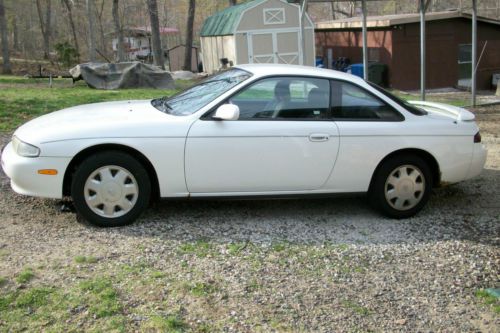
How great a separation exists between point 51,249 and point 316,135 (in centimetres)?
248

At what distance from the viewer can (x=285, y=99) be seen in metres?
5.41

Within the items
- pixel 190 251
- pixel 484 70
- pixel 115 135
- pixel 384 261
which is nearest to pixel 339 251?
pixel 384 261

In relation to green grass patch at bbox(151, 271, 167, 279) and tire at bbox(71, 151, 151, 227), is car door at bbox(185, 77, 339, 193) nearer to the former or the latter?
tire at bbox(71, 151, 151, 227)

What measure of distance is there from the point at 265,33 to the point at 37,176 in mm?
25535

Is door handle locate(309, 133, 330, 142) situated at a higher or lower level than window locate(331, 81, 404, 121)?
lower

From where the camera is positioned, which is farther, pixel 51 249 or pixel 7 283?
pixel 51 249

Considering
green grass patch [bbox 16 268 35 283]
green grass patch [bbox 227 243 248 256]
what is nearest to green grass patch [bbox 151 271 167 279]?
green grass patch [bbox 227 243 248 256]

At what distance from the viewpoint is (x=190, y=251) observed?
15.1 feet

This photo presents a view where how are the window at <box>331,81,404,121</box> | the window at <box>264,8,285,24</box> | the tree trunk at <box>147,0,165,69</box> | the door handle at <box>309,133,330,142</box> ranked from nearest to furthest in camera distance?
the door handle at <box>309,133,330,142</box>, the window at <box>331,81,404,121</box>, the tree trunk at <box>147,0,165,69</box>, the window at <box>264,8,285,24</box>

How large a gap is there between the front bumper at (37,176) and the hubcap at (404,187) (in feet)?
9.83

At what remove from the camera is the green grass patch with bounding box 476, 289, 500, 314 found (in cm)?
393

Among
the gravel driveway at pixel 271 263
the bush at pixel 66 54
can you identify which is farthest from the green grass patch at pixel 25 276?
the bush at pixel 66 54

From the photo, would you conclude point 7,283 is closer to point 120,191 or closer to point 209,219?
point 120,191

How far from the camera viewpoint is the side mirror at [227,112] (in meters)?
5.02
